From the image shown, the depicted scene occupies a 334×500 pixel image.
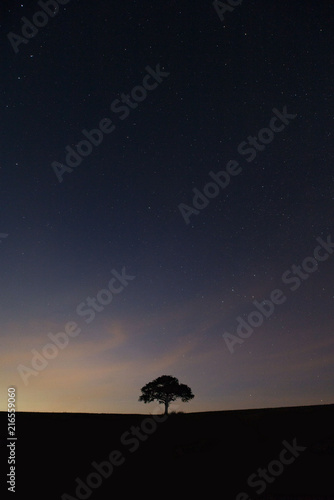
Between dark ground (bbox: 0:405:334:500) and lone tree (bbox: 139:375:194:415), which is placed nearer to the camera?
dark ground (bbox: 0:405:334:500)

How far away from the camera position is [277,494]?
1120cm

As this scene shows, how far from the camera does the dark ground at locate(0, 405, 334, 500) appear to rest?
11.7m

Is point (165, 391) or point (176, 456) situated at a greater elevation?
point (165, 391)

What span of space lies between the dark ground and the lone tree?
31760 mm

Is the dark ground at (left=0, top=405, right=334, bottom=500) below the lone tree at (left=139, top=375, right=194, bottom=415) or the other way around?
below

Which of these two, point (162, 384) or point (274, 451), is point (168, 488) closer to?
point (274, 451)

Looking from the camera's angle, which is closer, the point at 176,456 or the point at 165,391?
the point at 176,456

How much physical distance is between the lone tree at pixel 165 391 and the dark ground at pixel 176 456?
3176 cm

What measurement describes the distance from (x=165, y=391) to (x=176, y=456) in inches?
1525

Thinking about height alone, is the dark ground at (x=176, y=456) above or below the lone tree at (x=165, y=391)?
below

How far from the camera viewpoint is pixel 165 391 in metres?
52.5

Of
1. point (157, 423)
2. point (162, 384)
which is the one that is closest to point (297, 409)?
point (157, 423)

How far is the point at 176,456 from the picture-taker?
1524cm

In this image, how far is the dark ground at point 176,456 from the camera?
38.3 feet
